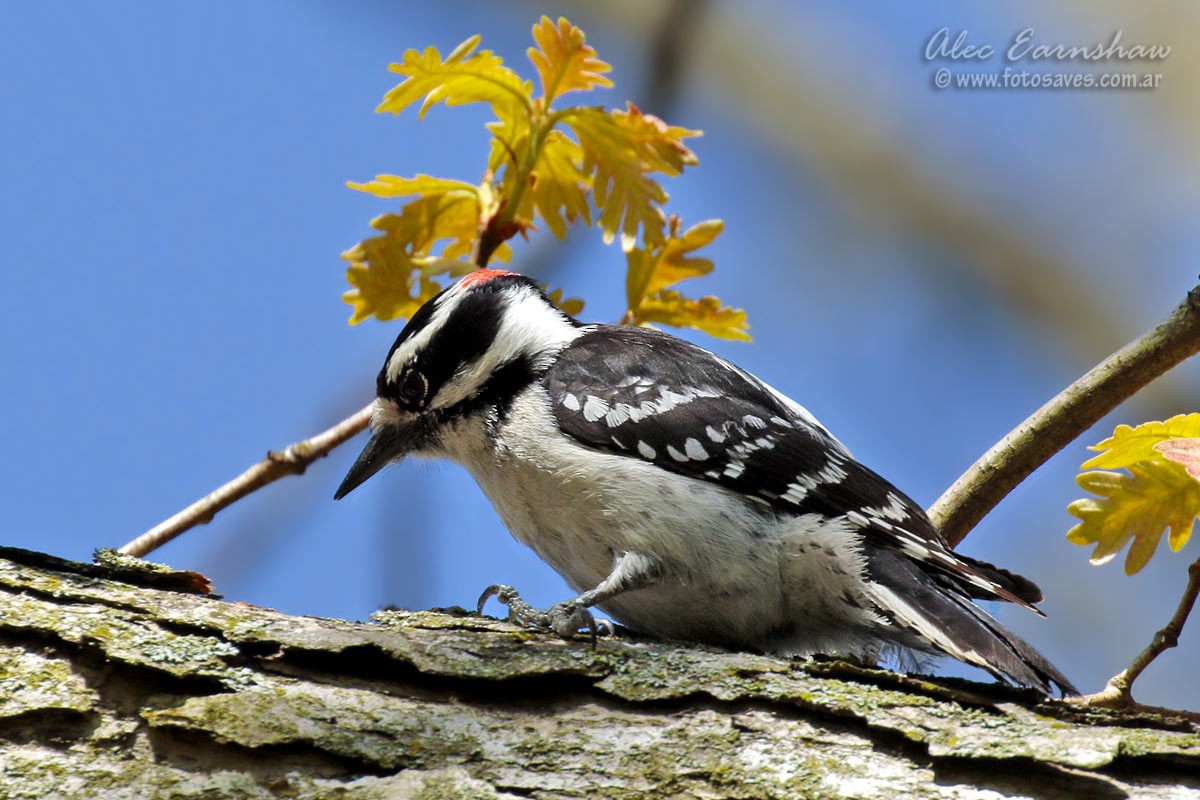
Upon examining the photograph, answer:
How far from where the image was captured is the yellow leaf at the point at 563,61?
11.7 ft

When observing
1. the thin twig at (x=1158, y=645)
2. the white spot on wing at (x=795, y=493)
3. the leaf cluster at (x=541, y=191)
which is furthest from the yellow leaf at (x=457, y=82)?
the thin twig at (x=1158, y=645)

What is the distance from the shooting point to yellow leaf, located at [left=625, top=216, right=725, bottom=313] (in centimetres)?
368

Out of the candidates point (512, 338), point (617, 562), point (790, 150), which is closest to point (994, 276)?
point (790, 150)

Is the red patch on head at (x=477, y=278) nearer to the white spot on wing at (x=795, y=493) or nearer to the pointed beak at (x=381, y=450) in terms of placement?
the pointed beak at (x=381, y=450)

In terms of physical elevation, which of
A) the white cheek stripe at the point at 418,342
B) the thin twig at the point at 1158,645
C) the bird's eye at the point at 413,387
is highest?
the white cheek stripe at the point at 418,342

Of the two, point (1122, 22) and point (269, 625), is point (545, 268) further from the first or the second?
point (1122, 22)

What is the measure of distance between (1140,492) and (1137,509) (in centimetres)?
4

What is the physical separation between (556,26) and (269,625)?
1932 millimetres

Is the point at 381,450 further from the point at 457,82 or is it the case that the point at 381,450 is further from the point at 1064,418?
the point at 1064,418

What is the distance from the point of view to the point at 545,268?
4.75 metres

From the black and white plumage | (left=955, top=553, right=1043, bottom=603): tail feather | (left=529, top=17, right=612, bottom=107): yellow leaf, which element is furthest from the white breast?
(left=529, top=17, right=612, bottom=107): yellow leaf

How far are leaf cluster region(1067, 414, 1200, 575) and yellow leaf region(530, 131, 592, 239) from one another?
1.63 metres

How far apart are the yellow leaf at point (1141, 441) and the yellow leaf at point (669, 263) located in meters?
1.26

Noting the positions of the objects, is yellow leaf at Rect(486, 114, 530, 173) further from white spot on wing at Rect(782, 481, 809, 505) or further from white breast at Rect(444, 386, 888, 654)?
white spot on wing at Rect(782, 481, 809, 505)
